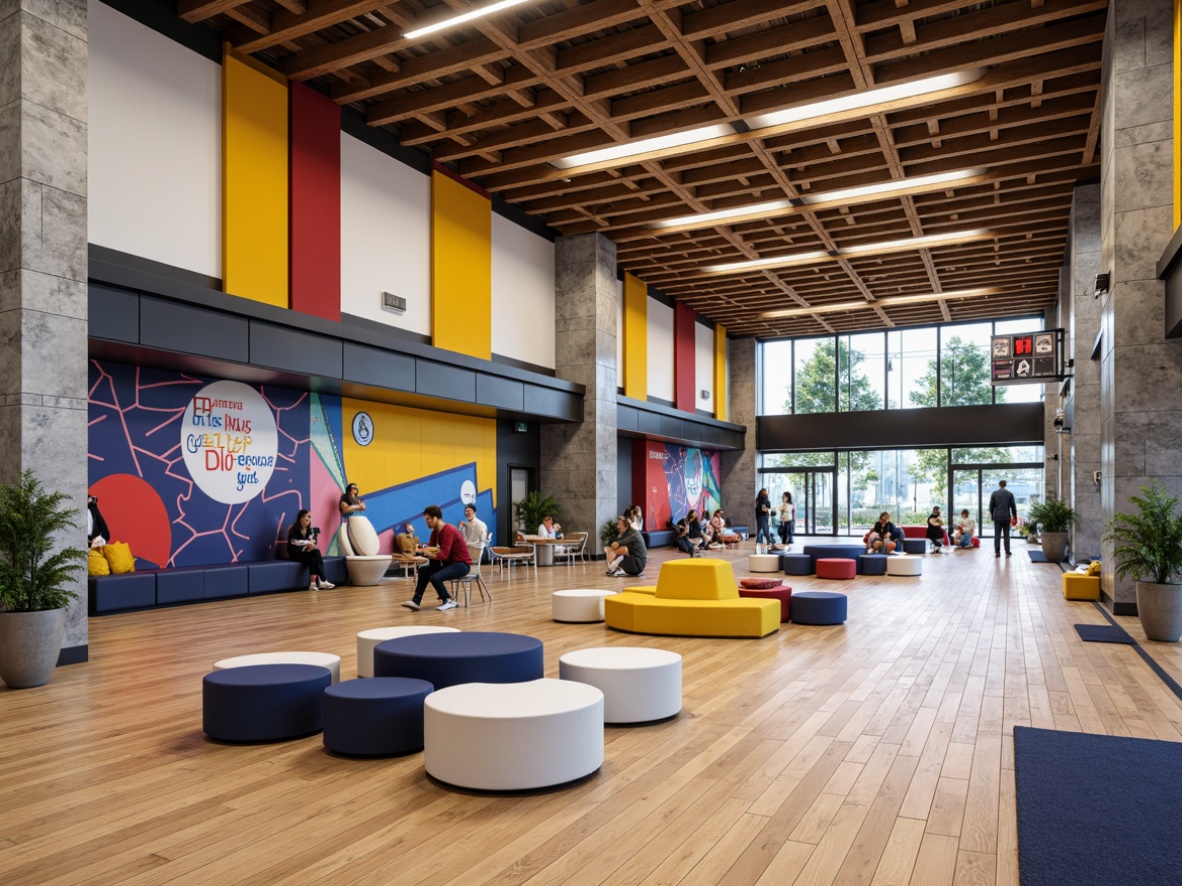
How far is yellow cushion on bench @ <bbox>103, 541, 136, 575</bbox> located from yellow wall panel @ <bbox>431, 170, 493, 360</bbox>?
5.66 m

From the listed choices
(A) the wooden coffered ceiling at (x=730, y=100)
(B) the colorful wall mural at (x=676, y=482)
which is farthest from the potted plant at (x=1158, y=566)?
(B) the colorful wall mural at (x=676, y=482)

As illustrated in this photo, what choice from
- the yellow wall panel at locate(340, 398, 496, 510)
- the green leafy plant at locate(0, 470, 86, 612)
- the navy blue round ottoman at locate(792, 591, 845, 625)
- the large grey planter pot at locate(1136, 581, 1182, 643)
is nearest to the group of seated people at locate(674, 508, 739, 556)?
the yellow wall panel at locate(340, 398, 496, 510)

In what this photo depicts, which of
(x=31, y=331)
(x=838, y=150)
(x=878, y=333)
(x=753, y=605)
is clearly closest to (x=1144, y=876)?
(x=753, y=605)

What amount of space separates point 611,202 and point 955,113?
6.16m

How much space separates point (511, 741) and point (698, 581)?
4.79m

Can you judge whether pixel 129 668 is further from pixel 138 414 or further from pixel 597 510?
pixel 597 510

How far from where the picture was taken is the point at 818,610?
29.2 feet

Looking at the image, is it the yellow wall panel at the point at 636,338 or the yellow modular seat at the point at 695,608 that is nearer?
the yellow modular seat at the point at 695,608

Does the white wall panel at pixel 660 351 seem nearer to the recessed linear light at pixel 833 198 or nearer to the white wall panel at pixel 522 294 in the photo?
the white wall panel at pixel 522 294

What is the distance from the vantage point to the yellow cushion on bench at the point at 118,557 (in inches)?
381

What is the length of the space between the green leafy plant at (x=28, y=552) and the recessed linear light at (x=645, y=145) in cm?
908

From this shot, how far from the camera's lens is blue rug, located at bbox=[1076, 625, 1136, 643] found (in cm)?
783

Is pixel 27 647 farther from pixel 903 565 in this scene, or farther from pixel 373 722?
pixel 903 565

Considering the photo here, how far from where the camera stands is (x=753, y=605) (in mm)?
8094
